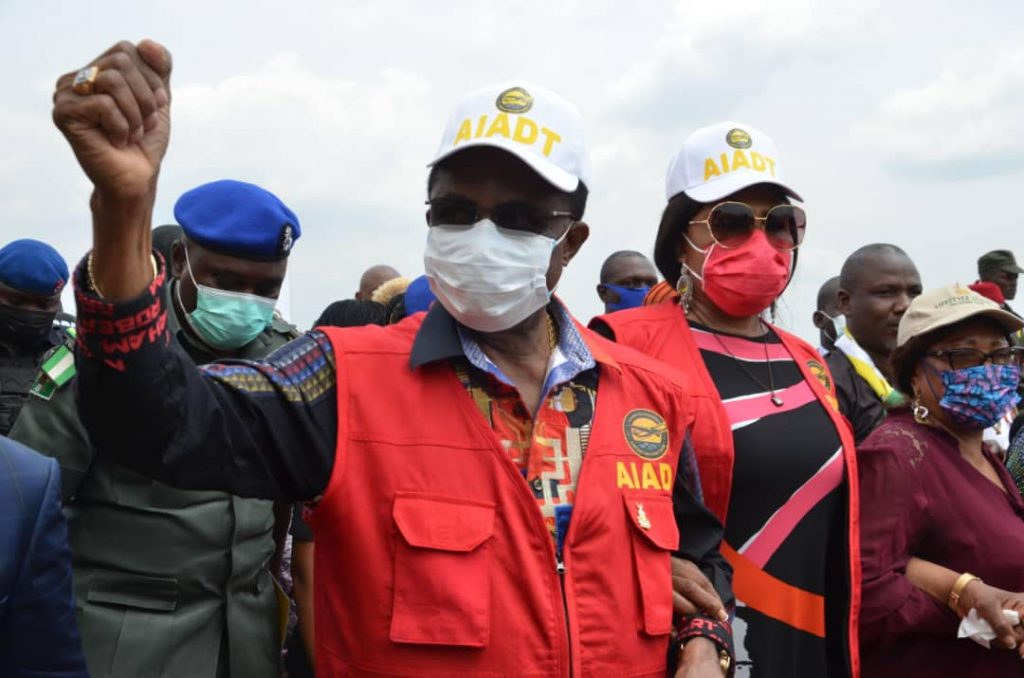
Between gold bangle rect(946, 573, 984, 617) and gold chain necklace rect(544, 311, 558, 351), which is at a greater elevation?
gold chain necklace rect(544, 311, 558, 351)

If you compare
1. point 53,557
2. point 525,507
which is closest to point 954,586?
point 525,507

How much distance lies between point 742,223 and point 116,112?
2517 millimetres

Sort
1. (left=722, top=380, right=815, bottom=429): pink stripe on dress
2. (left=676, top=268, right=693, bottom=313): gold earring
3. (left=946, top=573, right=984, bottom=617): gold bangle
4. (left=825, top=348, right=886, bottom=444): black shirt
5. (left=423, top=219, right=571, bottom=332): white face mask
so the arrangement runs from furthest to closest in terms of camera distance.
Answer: (left=825, top=348, right=886, bottom=444): black shirt → (left=676, top=268, right=693, bottom=313): gold earring → (left=946, top=573, right=984, bottom=617): gold bangle → (left=722, top=380, right=815, bottom=429): pink stripe on dress → (left=423, top=219, right=571, bottom=332): white face mask

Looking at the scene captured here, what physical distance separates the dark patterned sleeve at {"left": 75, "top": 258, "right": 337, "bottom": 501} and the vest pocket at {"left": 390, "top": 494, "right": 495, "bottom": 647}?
0.67 feet

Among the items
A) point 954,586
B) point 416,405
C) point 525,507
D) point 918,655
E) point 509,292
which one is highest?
point 509,292

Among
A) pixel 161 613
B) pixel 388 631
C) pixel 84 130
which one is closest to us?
pixel 84 130

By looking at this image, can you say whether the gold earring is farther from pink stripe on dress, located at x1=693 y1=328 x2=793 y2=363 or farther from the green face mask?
A: the green face mask

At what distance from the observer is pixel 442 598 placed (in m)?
2.05

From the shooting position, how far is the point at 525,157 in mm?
2268

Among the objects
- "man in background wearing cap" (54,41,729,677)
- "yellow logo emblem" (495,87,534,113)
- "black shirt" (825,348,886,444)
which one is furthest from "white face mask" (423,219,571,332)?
"black shirt" (825,348,886,444)

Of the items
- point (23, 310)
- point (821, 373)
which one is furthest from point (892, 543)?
point (23, 310)

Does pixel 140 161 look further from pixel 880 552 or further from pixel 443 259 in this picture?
pixel 880 552

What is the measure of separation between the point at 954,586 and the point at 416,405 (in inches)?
86.8

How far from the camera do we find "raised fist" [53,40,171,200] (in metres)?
1.49
